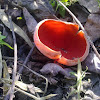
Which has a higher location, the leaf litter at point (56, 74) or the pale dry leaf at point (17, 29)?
the pale dry leaf at point (17, 29)

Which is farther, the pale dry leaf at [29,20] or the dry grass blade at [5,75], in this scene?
the pale dry leaf at [29,20]

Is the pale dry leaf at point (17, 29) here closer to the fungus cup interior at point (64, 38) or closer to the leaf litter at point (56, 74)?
the leaf litter at point (56, 74)

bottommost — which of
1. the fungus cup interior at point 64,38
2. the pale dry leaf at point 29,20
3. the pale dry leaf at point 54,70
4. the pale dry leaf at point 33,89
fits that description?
the pale dry leaf at point 33,89

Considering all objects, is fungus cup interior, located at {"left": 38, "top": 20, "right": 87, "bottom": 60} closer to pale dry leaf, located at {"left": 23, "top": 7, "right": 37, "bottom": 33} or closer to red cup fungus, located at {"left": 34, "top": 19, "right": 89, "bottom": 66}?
red cup fungus, located at {"left": 34, "top": 19, "right": 89, "bottom": 66}

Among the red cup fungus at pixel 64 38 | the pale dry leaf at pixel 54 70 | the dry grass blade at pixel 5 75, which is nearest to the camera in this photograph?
the dry grass blade at pixel 5 75

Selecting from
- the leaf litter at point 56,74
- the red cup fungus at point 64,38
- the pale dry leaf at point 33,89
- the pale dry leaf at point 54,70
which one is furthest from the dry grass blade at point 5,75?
the red cup fungus at point 64,38

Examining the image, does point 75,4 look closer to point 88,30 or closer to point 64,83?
point 88,30

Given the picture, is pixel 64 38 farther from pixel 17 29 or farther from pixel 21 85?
pixel 21 85

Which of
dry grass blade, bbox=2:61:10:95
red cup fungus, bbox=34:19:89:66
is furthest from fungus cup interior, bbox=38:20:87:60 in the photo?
dry grass blade, bbox=2:61:10:95
